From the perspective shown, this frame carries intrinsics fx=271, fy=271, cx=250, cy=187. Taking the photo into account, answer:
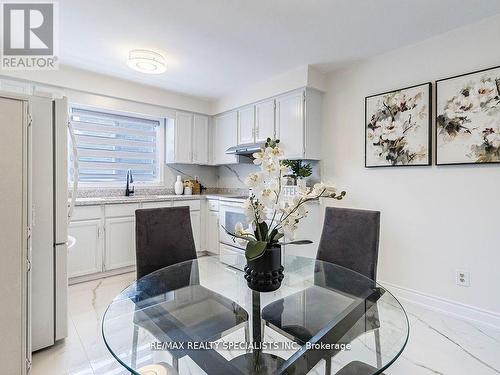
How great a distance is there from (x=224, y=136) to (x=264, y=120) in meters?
0.92

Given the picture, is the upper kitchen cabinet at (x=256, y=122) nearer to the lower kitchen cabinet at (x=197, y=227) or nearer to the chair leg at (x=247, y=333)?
the lower kitchen cabinet at (x=197, y=227)

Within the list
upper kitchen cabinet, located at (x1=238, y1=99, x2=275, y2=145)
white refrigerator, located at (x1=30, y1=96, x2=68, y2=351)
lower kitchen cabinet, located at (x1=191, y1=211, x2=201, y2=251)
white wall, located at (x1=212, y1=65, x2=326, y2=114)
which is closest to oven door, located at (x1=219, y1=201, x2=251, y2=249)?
lower kitchen cabinet, located at (x1=191, y1=211, x2=201, y2=251)

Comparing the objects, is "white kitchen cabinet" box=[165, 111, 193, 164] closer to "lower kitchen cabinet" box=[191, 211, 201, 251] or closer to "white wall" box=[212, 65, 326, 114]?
"white wall" box=[212, 65, 326, 114]

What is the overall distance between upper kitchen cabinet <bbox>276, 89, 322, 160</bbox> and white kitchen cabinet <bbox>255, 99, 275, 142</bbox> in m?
0.15

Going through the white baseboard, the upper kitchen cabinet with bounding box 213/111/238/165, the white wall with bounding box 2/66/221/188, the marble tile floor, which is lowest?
the marble tile floor

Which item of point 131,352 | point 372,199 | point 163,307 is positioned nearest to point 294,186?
point 372,199

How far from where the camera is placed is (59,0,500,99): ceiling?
199 cm

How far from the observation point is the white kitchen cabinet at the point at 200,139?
169 inches

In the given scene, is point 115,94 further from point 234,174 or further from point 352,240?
point 352,240

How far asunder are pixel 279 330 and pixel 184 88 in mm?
3410

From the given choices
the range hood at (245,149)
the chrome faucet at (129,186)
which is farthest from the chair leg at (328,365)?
the chrome faucet at (129,186)

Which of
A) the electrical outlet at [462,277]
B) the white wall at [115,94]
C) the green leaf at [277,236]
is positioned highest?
the white wall at [115,94]

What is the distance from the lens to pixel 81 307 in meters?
2.44

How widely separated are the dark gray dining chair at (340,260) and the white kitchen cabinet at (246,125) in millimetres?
1993
